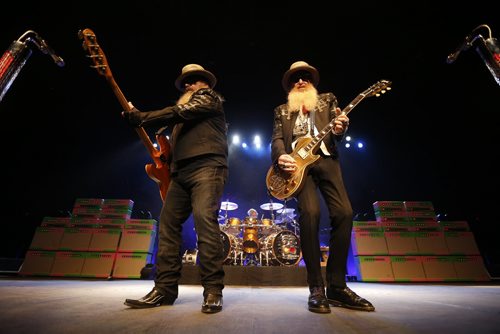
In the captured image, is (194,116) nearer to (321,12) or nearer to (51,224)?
(321,12)

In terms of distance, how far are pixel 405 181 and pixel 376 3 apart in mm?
5520

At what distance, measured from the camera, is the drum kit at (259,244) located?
5.91m

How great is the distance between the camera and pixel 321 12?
4934 millimetres

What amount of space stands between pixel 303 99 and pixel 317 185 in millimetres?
858

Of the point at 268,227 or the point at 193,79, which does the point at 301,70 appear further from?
the point at 268,227

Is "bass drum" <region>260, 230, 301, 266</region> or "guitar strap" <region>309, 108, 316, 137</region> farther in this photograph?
"bass drum" <region>260, 230, 301, 266</region>

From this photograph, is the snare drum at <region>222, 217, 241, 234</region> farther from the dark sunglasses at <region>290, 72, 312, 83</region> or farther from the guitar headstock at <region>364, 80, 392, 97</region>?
the guitar headstock at <region>364, 80, 392, 97</region>

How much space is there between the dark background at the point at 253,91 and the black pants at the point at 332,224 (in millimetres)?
4170

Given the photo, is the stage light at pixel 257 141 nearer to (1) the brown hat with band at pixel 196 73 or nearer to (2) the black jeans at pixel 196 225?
(1) the brown hat with band at pixel 196 73

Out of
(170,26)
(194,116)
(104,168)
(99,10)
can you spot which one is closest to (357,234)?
(194,116)

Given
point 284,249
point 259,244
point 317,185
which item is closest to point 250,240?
point 259,244

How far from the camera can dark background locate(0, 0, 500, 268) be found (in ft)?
16.1

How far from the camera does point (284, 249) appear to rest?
19.5 ft

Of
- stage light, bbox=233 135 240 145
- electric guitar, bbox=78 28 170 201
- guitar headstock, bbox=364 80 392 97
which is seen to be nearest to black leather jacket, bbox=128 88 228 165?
electric guitar, bbox=78 28 170 201
